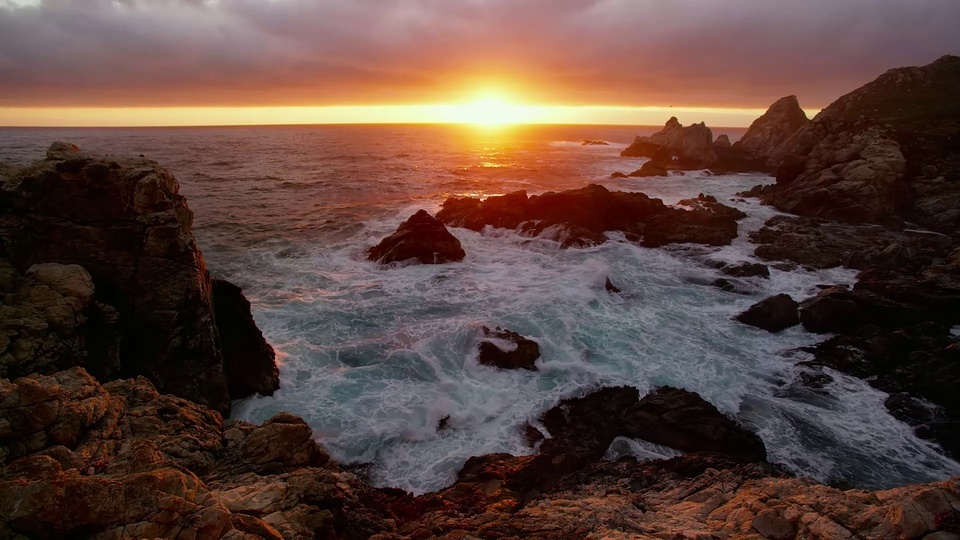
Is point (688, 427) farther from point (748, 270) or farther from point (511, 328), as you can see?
point (748, 270)

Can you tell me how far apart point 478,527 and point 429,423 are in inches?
265

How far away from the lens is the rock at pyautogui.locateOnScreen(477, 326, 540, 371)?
19.3 metres

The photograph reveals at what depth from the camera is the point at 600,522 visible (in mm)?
9055

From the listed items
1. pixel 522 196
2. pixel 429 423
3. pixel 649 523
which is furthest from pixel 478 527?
pixel 522 196

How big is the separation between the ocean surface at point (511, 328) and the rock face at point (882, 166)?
5.69 metres

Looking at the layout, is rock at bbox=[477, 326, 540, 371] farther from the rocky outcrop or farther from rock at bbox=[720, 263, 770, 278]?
rock at bbox=[720, 263, 770, 278]

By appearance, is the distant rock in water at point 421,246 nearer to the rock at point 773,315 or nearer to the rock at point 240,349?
the rock at point 240,349

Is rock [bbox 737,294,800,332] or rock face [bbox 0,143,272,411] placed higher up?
rock face [bbox 0,143,272,411]

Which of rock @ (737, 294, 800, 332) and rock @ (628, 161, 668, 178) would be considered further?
rock @ (628, 161, 668, 178)

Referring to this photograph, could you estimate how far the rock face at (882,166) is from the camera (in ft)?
126

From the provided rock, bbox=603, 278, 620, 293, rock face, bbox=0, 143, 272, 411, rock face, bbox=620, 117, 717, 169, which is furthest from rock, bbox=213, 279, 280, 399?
rock face, bbox=620, 117, 717, 169

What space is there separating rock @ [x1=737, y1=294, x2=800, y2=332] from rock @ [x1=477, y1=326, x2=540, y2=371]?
39.1 feet

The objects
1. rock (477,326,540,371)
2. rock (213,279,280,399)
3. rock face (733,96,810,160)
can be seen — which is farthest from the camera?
rock face (733,96,810,160)

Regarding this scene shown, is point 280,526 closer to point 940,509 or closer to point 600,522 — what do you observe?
point 600,522
